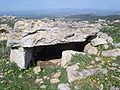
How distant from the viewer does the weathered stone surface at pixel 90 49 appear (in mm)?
20191

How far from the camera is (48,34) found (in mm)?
19953

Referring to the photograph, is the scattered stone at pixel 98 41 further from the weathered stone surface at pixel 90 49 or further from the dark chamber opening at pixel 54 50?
the dark chamber opening at pixel 54 50

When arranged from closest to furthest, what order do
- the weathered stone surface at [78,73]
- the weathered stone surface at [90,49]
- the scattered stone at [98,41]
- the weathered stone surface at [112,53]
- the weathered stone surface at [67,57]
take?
the weathered stone surface at [78,73] < the weathered stone surface at [67,57] < the weathered stone surface at [112,53] < the weathered stone surface at [90,49] < the scattered stone at [98,41]

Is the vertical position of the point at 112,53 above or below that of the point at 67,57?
above

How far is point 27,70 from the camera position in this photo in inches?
771

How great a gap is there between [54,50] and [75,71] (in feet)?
16.3

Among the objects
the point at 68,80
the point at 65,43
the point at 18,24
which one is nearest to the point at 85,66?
the point at 68,80

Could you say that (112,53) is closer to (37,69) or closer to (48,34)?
(48,34)

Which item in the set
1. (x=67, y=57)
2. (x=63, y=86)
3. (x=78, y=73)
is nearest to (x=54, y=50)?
(x=67, y=57)

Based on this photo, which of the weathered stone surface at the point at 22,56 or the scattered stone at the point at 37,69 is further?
the weathered stone surface at the point at 22,56

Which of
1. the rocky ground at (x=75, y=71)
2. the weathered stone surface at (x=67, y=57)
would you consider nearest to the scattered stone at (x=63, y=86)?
the rocky ground at (x=75, y=71)

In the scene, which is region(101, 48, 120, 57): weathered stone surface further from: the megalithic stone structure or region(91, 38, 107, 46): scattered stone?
the megalithic stone structure

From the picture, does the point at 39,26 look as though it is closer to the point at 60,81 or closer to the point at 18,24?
the point at 18,24

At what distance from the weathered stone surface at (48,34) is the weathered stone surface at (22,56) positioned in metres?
0.49
